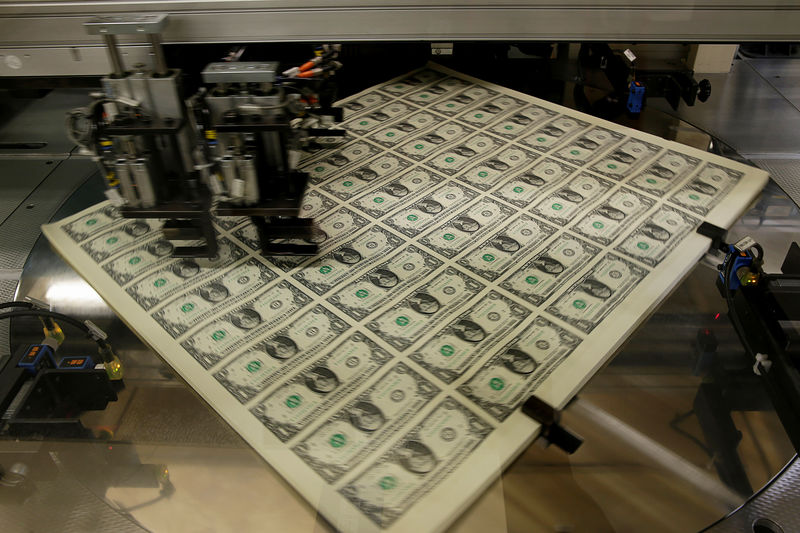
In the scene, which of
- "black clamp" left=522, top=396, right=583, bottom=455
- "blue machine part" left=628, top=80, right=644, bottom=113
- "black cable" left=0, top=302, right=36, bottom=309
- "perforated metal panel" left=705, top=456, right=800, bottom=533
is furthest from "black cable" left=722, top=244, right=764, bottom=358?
"black cable" left=0, top=302, right=36, bottom=309

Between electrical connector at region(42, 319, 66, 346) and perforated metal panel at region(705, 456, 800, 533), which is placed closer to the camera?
perforated metal panel at region(705, 456, 800, 533)

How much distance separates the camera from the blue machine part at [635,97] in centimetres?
206

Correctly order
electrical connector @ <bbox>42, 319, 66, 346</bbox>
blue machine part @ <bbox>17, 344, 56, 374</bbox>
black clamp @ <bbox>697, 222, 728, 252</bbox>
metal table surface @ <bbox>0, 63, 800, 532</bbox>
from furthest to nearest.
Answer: black clamp @ <bbox>697, 222, 728, 252</bbox>
electrical connector @ <bbox>42, 319, 66, 346</bbox>
blue machine part @ <bbox>17, 344, 56, 374</bbox>
metal table surface @ <bbox>0, 63, 800, 532</bbox>

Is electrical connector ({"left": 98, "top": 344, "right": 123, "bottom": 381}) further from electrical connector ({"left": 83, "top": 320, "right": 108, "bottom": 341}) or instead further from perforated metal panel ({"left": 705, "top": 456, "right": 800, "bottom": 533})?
perforated metal panel ({"left": 705, "top": 456, "right": 800, "bottom": 533})

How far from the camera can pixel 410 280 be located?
4.88 feet

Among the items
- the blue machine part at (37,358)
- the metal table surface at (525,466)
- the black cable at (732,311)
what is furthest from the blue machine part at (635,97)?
the blue machine part at (37,358)

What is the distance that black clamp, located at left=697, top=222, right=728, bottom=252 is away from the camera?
1.57m

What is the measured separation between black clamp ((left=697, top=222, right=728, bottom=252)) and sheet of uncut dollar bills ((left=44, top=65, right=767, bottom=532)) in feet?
0.07

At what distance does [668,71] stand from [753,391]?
53.7 inches

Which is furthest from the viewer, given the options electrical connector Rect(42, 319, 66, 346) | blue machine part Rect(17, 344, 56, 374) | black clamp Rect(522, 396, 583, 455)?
electrical connector Rect(42, 319, 66, 346)

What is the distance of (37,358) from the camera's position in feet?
4.00

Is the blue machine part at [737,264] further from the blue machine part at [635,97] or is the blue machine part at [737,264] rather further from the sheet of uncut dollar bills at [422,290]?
the blue machine part at [635,97]

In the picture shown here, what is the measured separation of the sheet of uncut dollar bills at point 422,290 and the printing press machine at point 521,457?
0.06m

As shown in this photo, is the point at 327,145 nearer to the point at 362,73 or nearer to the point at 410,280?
the point at 362,73
